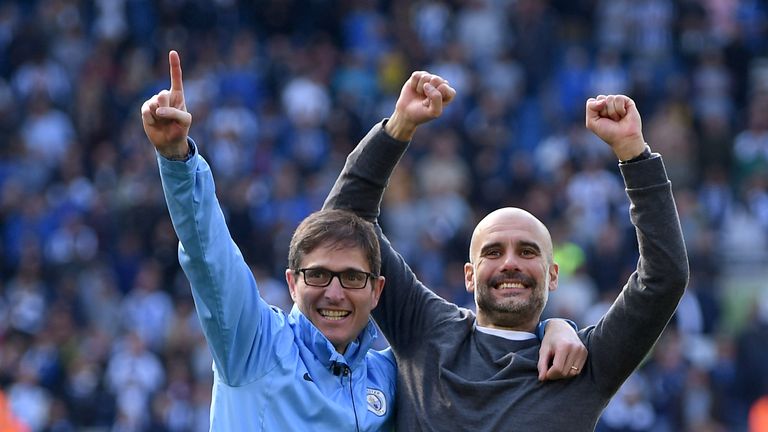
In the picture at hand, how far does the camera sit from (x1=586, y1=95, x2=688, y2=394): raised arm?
4746mm

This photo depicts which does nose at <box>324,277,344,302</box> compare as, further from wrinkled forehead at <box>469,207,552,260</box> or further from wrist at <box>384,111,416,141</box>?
wrist at <box>384,111,416,141</box>

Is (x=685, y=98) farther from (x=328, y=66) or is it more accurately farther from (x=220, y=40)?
(x=220, y=40)

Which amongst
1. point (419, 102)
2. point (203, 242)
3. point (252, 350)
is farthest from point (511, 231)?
point (203, 242)

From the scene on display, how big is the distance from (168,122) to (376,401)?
4.05 ft

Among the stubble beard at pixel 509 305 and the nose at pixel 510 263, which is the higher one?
the nose at pixel 510 263

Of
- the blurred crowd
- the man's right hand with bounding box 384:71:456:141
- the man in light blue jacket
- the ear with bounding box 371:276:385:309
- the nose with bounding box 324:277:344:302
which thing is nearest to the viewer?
→ the man in light blue jacket

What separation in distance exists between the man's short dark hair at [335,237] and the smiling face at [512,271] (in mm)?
366

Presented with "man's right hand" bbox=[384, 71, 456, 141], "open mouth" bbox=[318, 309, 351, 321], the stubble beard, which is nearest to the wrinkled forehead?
the stubble beard

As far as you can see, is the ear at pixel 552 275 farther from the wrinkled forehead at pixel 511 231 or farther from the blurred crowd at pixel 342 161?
the blurred crowd at pixel 342 161

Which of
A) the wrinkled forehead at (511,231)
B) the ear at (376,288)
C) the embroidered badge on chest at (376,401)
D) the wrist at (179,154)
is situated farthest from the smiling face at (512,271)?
the wrist at (179,154)

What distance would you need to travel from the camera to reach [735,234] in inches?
573

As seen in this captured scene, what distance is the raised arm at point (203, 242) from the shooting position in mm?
4273

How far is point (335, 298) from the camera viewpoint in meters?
4.74

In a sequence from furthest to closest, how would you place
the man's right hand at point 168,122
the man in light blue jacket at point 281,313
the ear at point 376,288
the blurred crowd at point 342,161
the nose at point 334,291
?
the blurred crowd at point 342,161 → the ear at point 376,288 → the nose at point 334,291 → the man in light blue jacket at point 281,313 → the man's right hand at point 168,122
